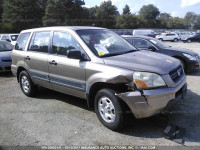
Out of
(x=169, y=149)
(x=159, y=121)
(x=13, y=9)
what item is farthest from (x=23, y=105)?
(x=13, y=9)

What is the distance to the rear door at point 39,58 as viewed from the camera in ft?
15.9

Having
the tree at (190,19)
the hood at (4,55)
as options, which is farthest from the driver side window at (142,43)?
the tree at (190,19)

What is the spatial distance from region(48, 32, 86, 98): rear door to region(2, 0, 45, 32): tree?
50.1m

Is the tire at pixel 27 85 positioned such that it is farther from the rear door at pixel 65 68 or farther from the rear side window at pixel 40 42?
the rear door at pixel 65 68

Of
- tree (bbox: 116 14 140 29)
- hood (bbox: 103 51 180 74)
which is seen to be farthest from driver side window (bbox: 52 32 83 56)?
tree (bbox: 116 14 140 29)

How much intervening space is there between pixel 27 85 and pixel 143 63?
3555 millimetres

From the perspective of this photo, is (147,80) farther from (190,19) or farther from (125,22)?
(190,19)

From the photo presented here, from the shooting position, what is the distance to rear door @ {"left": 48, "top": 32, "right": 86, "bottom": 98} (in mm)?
4051

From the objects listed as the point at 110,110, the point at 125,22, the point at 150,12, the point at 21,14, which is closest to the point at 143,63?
the point at 110,110

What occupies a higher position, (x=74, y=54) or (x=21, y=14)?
(x=21, y=14)

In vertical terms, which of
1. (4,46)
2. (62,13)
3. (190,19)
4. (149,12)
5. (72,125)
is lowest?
(72,125)

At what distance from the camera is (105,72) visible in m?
3.57

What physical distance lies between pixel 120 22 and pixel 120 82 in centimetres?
7439

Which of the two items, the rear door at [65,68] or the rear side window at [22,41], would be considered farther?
the rear side window at [22,41]
